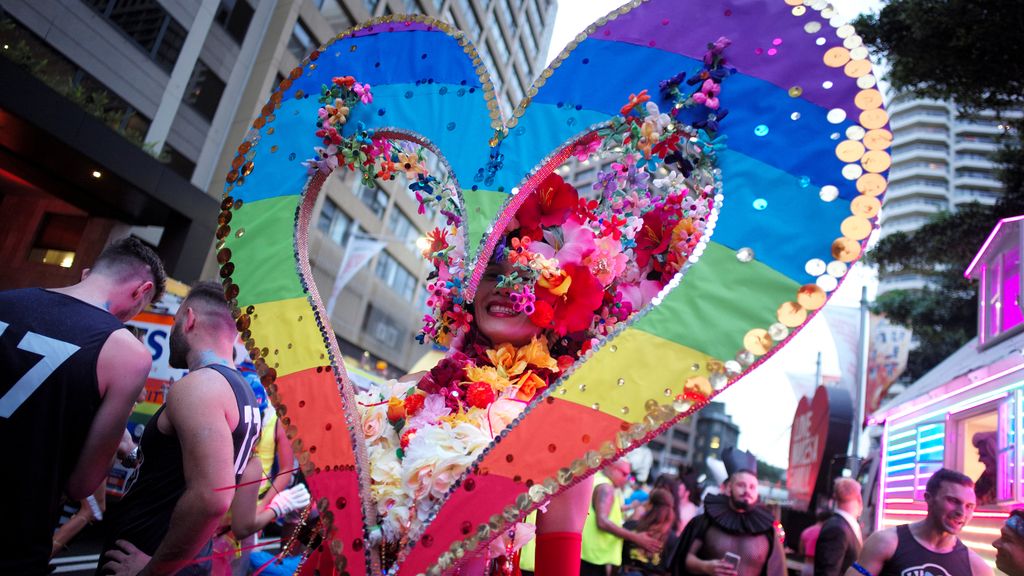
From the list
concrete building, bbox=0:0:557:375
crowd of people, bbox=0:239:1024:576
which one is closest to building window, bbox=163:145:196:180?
concrete building, bbox=0:0:557:375

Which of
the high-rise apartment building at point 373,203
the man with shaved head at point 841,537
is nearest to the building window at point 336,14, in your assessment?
the high-rise apartment building at point 373,203

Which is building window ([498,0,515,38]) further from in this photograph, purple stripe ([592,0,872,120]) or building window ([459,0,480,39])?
purple stripe ([592,0,872,120])

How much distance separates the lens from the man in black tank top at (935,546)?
325 centimetres

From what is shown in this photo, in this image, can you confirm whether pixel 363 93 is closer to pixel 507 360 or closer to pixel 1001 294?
pixel 507 360

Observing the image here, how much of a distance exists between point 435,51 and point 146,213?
11.4m

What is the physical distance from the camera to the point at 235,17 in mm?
16625

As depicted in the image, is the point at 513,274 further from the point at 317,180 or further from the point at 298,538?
the point at 298,538

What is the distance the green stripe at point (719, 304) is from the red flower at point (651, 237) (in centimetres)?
51

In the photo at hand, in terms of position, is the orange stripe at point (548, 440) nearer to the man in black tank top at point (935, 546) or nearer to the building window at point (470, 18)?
the man in black tank top at point (935, 546)

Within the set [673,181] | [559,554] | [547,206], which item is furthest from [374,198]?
[559,554]

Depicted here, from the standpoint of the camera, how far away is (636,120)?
5.00 ft

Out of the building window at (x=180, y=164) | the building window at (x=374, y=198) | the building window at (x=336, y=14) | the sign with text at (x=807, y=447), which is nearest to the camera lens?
the sign with text at (x=807, y=447)

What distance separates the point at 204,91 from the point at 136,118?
3021 millimetres

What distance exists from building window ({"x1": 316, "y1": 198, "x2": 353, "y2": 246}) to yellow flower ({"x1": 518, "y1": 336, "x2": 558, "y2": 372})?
20.7 metres
